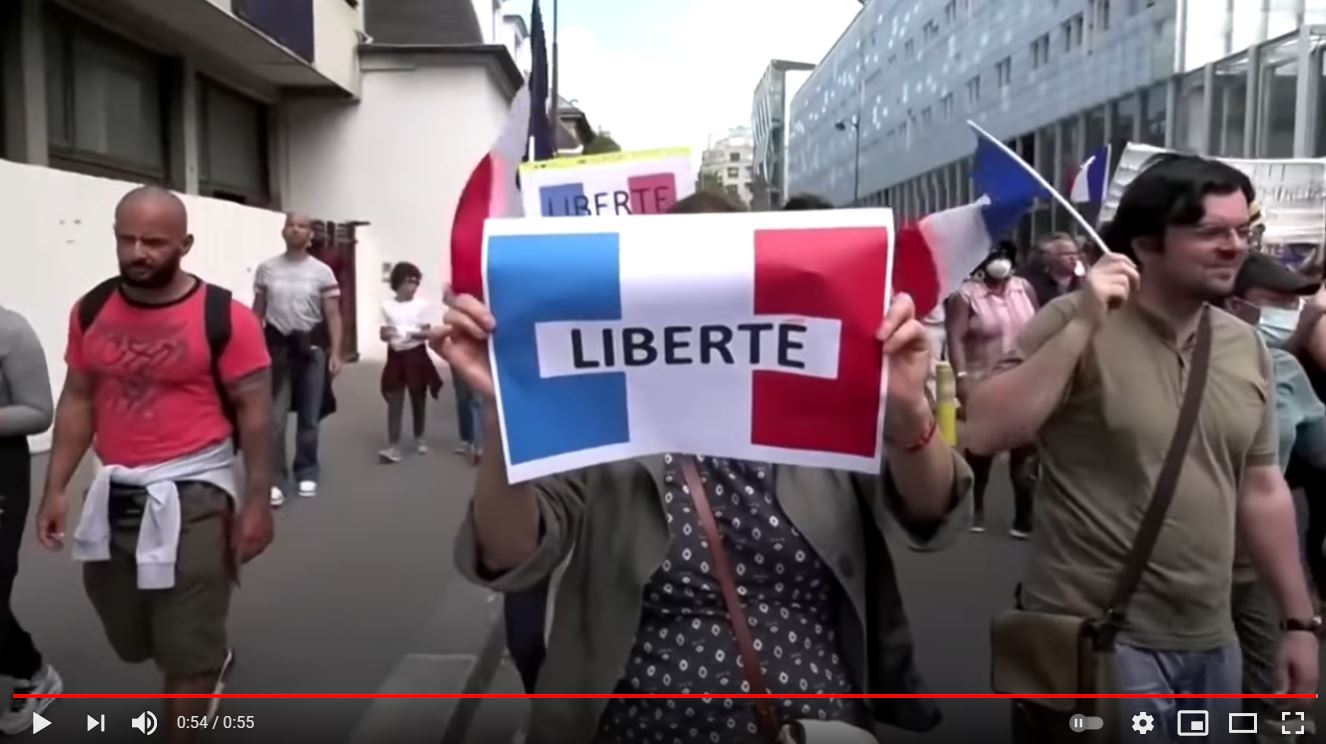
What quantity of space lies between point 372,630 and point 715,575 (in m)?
4.23

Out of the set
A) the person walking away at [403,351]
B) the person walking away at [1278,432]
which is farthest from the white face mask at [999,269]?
the person walking away at [403,351]

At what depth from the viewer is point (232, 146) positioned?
67.5 ft

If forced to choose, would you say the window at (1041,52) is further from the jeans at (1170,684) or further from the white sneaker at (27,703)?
the jeans at (1170,684)

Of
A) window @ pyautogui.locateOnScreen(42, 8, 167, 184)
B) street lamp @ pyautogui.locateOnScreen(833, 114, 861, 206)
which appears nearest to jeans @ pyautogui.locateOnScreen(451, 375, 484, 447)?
window @ pyautogui.locateOnScreen(42, 8, 167, 184)

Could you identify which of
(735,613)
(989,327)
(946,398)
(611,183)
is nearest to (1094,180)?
(989,327)

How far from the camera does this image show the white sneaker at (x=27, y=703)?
4.65 meters

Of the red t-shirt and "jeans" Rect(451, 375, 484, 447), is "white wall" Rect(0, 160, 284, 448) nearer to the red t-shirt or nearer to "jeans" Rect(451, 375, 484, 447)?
"jeans" Rect(451, 375, 484, 447)

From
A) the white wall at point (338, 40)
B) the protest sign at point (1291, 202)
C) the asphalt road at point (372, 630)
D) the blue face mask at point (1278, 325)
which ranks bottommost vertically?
the asphalt road at point (372, 630)

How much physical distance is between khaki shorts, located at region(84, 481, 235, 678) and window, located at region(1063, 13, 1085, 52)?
32396 millimetres

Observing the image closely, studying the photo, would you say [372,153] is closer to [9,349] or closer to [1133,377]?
[9,349]

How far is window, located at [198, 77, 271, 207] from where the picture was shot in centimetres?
1903

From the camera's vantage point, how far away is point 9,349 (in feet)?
13.9

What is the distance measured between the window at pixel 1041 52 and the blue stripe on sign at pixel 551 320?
3658cm

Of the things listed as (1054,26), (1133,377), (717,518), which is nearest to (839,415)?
(717,518)
